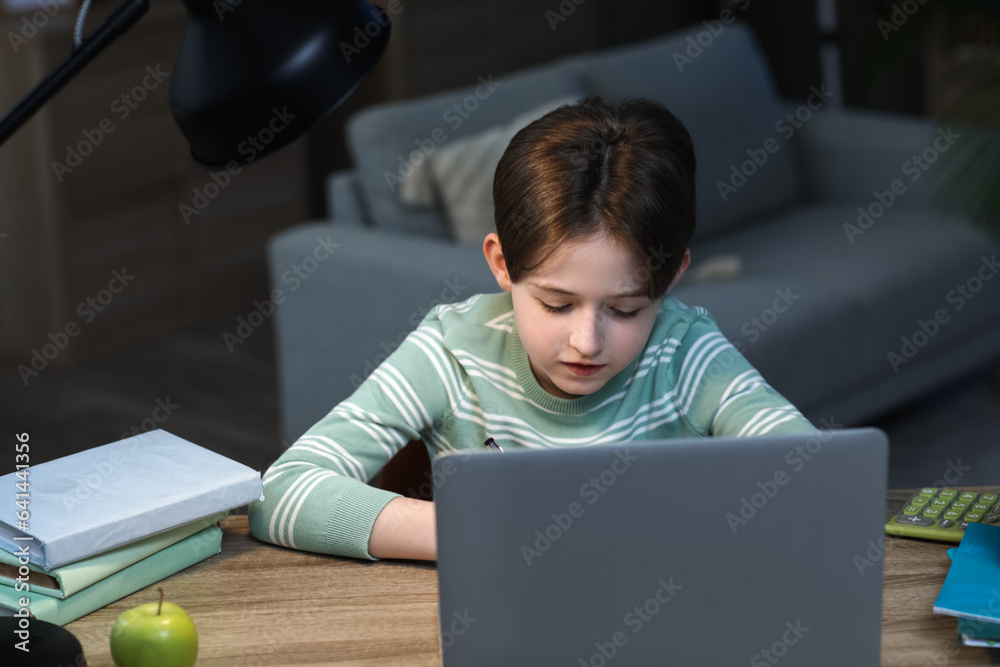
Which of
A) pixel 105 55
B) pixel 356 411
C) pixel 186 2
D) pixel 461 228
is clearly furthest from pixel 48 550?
pixel 105 55

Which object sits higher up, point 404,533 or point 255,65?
point 255,65

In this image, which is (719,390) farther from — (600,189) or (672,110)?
(672,110)

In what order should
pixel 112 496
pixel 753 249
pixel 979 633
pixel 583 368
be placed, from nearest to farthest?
1. pixel 979 633
2. pixel 112 496
3. pixel 583 368
4. pixel 753 249

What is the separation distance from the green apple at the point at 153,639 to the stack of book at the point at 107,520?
0.12m

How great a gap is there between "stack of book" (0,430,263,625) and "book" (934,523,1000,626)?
598mm

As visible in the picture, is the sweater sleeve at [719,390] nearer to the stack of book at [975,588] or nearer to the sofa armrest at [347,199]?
the stack of book at [975,588]

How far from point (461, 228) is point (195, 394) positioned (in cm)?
101

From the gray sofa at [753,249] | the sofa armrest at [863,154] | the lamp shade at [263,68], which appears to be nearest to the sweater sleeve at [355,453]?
the lamp shade at [263,68]

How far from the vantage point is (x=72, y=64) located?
0.82 metres

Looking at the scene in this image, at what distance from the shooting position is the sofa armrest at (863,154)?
3.12 metres

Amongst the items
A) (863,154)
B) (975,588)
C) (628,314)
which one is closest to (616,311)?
(628,314)

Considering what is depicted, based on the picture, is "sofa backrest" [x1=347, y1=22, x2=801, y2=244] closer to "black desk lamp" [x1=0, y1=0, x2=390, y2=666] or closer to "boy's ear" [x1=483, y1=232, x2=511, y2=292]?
"boy's ear" [x1=483, y1=232, x2=511, y2=292]

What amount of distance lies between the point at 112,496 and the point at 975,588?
726mm

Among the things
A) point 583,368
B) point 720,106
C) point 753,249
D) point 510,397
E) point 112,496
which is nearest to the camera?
point 112,496
